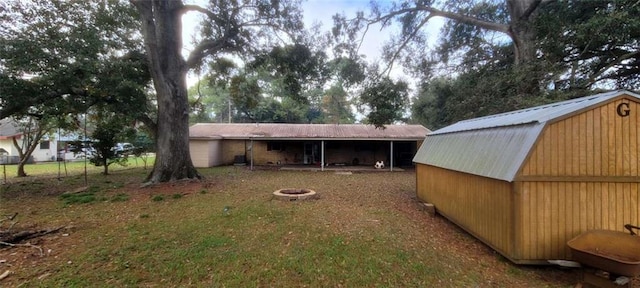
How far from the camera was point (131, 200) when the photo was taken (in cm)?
836

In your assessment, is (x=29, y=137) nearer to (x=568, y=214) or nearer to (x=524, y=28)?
(x=568, y=214)

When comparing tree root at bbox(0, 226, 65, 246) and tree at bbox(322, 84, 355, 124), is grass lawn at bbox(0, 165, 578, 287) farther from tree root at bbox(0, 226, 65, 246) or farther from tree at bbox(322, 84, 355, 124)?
tree at bbox(322, 84, 355, 124)

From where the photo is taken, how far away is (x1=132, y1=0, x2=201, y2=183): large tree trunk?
10.4 meters

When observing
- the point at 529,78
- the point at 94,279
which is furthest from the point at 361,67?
the point at 94,279

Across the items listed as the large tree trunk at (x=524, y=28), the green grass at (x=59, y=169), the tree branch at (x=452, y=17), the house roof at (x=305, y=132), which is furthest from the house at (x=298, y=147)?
the large tree trunk at (x=524, y=28)

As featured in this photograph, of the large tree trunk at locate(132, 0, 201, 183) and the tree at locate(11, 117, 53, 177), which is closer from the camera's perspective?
the large tree trunk at locate(132, 0, 201, 183)

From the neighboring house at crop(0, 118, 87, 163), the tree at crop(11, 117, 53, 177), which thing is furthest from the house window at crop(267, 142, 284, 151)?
the neighboring house at crop(0, 118, 87, 163)

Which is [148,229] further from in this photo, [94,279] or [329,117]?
[329,117]

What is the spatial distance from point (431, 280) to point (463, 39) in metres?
14.4

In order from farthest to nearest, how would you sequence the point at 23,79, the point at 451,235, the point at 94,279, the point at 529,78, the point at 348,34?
the point at 348,34 < the point at 529,78 < the point at 23,79 < the point at 451,235 < the point at 94,279

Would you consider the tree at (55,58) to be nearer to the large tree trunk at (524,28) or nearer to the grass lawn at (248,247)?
the grass lawn at (248,247)

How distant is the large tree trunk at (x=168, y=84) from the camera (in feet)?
34.0

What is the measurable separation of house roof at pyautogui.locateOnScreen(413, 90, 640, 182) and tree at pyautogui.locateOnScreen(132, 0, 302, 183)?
9298 millimetres

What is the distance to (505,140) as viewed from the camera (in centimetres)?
479
